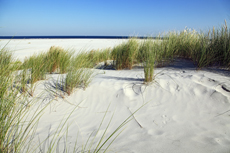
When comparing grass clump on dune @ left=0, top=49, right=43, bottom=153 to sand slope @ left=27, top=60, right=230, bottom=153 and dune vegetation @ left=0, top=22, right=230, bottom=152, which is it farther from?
sand slope @ left=27, top=60, right=230, bottom=153

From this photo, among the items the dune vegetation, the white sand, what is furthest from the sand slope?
the dune vegetation

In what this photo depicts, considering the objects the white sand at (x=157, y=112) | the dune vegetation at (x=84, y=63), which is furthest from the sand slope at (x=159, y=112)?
the dune vegetation at (x=84, y=63)

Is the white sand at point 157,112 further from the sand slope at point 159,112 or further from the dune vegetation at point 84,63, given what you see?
the dune vegetation at point 84,63

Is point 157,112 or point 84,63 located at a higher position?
point 84,63

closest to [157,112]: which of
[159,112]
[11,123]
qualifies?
[159,112]

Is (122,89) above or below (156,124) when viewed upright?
above

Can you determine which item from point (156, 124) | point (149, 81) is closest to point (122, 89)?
point (149, 81)

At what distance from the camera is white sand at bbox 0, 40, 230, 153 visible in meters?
Answer: 1.39

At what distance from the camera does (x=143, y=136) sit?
1503 mm

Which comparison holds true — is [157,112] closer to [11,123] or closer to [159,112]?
[159,112]

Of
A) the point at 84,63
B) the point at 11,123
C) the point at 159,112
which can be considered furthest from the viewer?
the point at 84,63

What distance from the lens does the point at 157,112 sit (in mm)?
1875

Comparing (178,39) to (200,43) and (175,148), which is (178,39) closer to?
(200,43)

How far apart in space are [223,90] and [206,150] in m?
1.19
